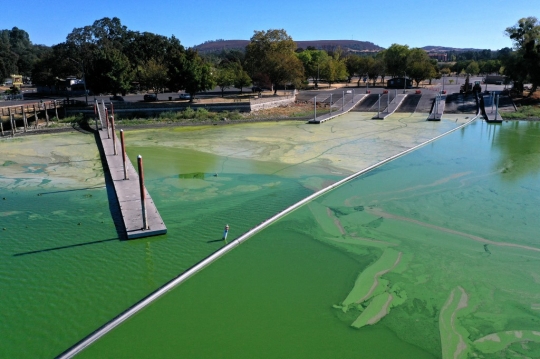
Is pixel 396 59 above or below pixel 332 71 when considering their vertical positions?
above

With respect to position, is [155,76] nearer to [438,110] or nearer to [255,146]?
[255,146]

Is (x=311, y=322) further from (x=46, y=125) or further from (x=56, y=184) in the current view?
(x=46, y=125)

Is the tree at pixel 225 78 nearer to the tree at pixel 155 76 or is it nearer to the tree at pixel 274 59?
the tree at pixel 274 59

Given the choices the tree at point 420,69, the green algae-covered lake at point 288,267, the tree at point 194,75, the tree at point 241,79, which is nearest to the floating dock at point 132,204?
the green algae-covered lake at point 288,267

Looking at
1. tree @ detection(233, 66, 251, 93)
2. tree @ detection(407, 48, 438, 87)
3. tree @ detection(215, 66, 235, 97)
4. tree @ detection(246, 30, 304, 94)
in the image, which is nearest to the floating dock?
tree @ detection(215, 66, 235, 97)

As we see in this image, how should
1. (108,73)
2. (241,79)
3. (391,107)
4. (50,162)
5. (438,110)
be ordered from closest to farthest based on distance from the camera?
(50,162) → (108,73) → (438,110) → (391,107) → (241,79)

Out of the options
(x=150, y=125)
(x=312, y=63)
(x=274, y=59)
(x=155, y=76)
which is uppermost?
(x=312, y=63)

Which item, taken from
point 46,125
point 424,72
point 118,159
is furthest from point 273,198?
point 424,72

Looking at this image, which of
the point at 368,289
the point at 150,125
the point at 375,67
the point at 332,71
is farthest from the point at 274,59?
the point at 368,289
